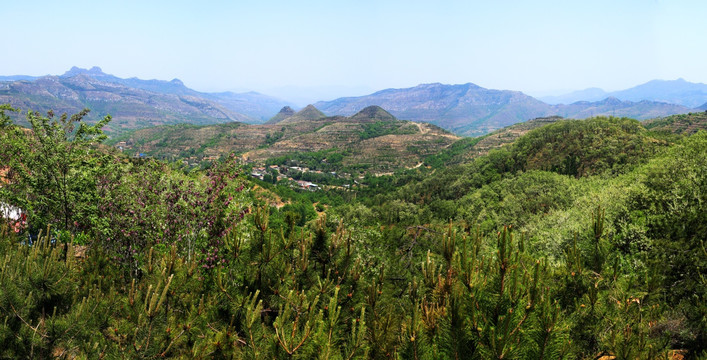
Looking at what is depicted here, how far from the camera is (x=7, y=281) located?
400 centimetres

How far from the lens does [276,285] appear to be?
4906mm

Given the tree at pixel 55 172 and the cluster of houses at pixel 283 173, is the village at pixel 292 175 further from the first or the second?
the tree at pixel 55 172

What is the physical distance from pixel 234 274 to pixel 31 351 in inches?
92.2

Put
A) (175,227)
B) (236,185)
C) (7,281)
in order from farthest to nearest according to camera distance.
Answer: (236,185)
(175,227)
(7,281)

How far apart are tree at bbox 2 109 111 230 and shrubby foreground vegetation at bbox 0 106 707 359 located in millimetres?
44

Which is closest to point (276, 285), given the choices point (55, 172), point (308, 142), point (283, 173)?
point (55, 172)

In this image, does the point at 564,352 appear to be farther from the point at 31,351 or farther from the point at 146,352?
the point at 31,351

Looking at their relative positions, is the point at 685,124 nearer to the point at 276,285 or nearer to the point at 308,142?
the point at 276,285

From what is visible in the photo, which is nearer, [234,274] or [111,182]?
[234,274]

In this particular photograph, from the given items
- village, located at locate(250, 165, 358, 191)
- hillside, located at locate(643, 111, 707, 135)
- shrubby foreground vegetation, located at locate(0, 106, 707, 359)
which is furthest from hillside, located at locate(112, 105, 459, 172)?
shrubby foreground vegetation, located at locate(0, 106, 707, 359)

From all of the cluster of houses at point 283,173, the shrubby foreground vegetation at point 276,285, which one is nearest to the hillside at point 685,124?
the cluster of houses at point 283,173

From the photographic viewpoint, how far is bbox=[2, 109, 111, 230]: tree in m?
8.21

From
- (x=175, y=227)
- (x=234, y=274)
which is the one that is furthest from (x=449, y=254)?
(x=175, y=227)

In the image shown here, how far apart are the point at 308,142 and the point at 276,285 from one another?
163309mm
